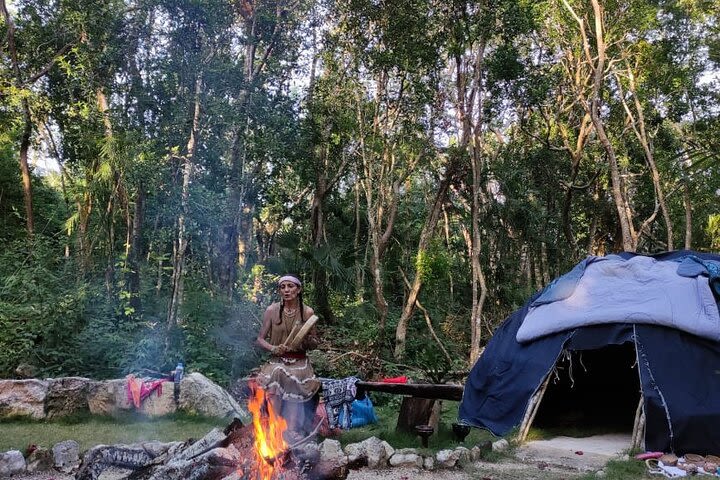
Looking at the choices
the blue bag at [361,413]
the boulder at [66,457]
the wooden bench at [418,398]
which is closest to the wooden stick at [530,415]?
the wooden bench at [418,398]

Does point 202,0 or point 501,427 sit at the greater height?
point 202,0

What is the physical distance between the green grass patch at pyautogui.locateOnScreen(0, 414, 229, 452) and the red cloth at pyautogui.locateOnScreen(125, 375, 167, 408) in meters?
0.19

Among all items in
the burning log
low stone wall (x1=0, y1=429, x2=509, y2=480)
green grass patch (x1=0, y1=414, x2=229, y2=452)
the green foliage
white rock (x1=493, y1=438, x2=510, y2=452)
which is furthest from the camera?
the green foliage

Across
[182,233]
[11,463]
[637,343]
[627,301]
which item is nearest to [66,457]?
[11,463]

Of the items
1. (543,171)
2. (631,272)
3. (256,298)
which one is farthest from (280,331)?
(543,171)

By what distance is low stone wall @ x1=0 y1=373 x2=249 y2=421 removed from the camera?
626 centimetres

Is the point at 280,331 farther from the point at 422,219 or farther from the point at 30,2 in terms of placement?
the point at 422,219

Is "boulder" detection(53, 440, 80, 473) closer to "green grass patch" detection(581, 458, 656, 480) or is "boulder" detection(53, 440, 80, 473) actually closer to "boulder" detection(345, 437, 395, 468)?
"boulder" detection(345, 437, 395, 468)

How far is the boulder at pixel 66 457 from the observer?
4629 millimetres

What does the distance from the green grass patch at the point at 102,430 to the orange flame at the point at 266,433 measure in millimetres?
2025

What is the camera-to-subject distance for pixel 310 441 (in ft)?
13.9

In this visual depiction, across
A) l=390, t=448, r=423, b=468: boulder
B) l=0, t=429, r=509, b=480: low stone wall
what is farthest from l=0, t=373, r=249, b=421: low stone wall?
l=390, t=448, r=423, b=468: boulder

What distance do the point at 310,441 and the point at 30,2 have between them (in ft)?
30.2

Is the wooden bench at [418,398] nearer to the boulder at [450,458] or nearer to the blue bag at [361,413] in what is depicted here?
the blue bag at [361,413]
